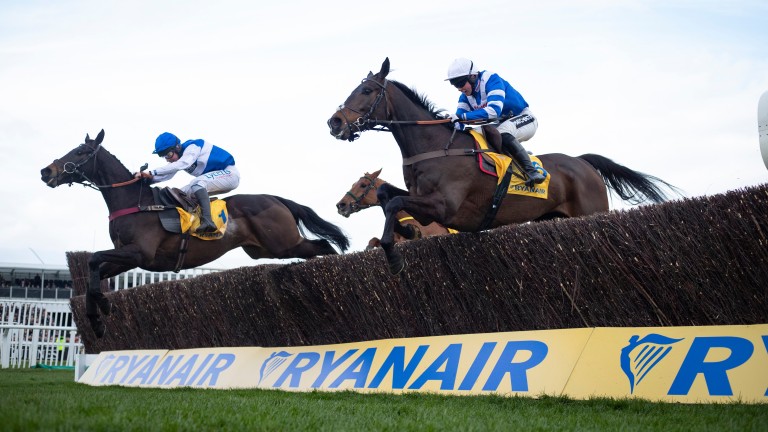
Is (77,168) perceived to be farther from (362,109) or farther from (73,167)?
(362,109)

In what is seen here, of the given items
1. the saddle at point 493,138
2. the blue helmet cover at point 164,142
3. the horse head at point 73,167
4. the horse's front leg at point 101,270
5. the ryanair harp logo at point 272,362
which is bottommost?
the ryanair harp logo at point 272,362

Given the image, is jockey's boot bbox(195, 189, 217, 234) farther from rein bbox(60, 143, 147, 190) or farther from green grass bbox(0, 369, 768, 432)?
green grass bbox(0, 369, 768, 432)

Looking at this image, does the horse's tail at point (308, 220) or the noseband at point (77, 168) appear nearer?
the noseband at point (77, 168)

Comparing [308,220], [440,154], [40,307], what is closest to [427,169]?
[440,154]

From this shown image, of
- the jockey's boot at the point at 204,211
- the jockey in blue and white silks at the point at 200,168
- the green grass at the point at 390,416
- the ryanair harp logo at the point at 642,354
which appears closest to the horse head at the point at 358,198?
the jockey in blue and white silks at the point at 200,168

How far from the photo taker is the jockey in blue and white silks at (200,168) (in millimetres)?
9031

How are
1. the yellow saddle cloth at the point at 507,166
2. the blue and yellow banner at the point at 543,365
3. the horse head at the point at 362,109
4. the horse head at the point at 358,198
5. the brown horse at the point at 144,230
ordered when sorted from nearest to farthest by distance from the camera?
the blue and yellow banner at the point at 543,365 < the horse head at the point at 362,109 < the yellow saddle cloth at the point at 507,166 < the brown horse at the point at 144,230 < the horse head at the point at 358,198

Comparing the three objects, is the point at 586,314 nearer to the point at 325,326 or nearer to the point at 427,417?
the point at 427,417

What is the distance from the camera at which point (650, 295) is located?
17.6ft

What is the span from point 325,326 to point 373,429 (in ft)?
13.2

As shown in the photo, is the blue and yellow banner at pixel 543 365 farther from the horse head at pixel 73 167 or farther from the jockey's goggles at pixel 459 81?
the horse head at pixel 73 167

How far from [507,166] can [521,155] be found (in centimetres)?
15

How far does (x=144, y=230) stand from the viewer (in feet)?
29.0

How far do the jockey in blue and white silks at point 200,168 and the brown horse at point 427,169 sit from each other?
2591 millimetres
